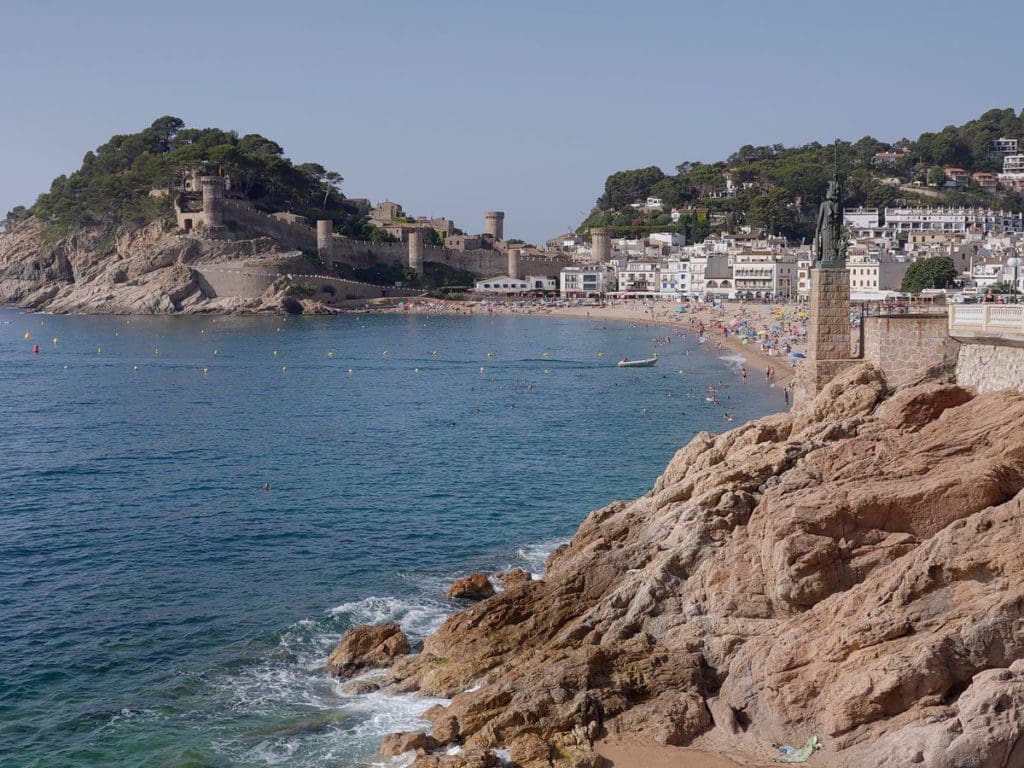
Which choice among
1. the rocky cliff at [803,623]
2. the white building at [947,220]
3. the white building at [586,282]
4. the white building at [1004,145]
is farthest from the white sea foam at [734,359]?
the white building at [1004,145]

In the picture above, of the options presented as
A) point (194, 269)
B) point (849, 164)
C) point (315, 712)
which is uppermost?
point (849, 164)

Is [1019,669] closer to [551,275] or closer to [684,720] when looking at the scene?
[684,720]

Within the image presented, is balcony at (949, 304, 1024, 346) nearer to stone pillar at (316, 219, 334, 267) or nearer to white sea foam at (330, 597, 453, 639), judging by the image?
white sea foam at (330, 597, 453, 639)

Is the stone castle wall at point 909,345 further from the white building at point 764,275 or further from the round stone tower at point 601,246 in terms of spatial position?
the round stone tower at point 601,246

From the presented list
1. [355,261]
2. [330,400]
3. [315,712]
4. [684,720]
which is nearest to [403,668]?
[315,712]

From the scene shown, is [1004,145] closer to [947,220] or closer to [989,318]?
[947,220]

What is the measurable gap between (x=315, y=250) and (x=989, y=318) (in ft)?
316

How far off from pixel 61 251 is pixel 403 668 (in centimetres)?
10234

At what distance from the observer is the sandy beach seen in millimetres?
56688

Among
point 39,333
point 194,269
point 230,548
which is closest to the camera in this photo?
point 230,548

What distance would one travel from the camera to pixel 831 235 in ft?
60.2

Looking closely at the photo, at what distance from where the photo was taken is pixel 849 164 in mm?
152000

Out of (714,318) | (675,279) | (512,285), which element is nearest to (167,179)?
(512,285)

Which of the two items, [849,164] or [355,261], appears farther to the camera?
[849,164]
